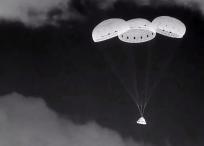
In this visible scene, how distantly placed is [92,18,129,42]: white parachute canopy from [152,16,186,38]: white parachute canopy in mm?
3064

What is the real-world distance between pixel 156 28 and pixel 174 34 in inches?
79.3

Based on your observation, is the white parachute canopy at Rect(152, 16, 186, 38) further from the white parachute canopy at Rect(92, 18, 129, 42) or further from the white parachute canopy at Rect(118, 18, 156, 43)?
the white parachute canopy at Rect(92, 18, 129, 42)

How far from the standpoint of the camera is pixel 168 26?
53.7 metres

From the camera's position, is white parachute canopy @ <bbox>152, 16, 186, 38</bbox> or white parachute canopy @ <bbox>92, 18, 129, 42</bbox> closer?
white parachute canopy @ <bbox>152, 16, 186, 38</bbox>

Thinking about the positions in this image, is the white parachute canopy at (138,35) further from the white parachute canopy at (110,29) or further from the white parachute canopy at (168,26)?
the white parachute canopy at (168,26)

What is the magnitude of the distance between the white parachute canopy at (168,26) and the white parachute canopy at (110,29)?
3064 millimetres

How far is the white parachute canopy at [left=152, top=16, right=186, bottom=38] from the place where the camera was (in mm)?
53594

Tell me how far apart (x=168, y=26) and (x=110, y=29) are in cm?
573

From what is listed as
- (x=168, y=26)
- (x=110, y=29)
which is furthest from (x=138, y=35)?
(x=168, y=26)

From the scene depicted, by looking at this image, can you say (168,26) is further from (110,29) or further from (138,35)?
(110,29)

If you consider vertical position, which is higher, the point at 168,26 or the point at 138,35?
the point at 138,35

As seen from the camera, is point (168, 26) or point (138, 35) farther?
point (138, 35)

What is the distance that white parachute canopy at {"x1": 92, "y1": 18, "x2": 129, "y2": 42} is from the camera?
177 feet

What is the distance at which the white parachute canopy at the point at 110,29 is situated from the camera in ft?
177
